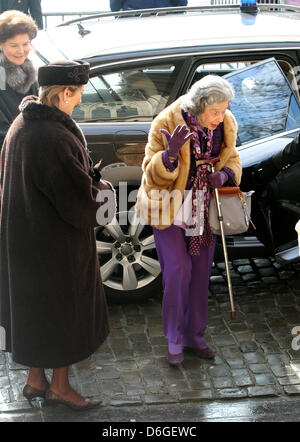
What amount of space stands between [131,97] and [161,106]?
22cm

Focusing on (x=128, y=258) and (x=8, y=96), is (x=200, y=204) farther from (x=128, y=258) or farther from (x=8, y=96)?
(x=8, y=96)

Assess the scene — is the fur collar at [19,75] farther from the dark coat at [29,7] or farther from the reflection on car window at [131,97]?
the dark coat at [29,7]

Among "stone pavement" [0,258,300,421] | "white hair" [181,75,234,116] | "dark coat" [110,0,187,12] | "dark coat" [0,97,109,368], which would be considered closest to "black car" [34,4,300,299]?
"stone pavement" [0,258,300,421]

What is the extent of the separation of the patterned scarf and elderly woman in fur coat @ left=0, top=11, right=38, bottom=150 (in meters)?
1.41

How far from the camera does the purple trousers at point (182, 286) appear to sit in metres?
4.84

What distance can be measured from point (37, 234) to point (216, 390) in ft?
4.97

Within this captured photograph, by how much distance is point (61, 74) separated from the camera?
404cm

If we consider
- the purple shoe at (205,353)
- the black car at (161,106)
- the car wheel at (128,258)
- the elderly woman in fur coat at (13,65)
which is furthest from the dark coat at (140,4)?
the purple shoe at (205,353)

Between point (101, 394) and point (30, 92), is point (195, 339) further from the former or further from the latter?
point (30, 92)

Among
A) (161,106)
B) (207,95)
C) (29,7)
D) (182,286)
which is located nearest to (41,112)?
(207,95)

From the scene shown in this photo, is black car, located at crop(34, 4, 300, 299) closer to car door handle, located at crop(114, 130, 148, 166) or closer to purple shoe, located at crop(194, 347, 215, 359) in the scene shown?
car door handle, located at crop(114, 130, 148, 166)

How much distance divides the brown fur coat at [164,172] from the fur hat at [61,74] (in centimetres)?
68

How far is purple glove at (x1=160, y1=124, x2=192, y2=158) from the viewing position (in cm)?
437

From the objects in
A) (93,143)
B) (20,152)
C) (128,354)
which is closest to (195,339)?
(128,354)
